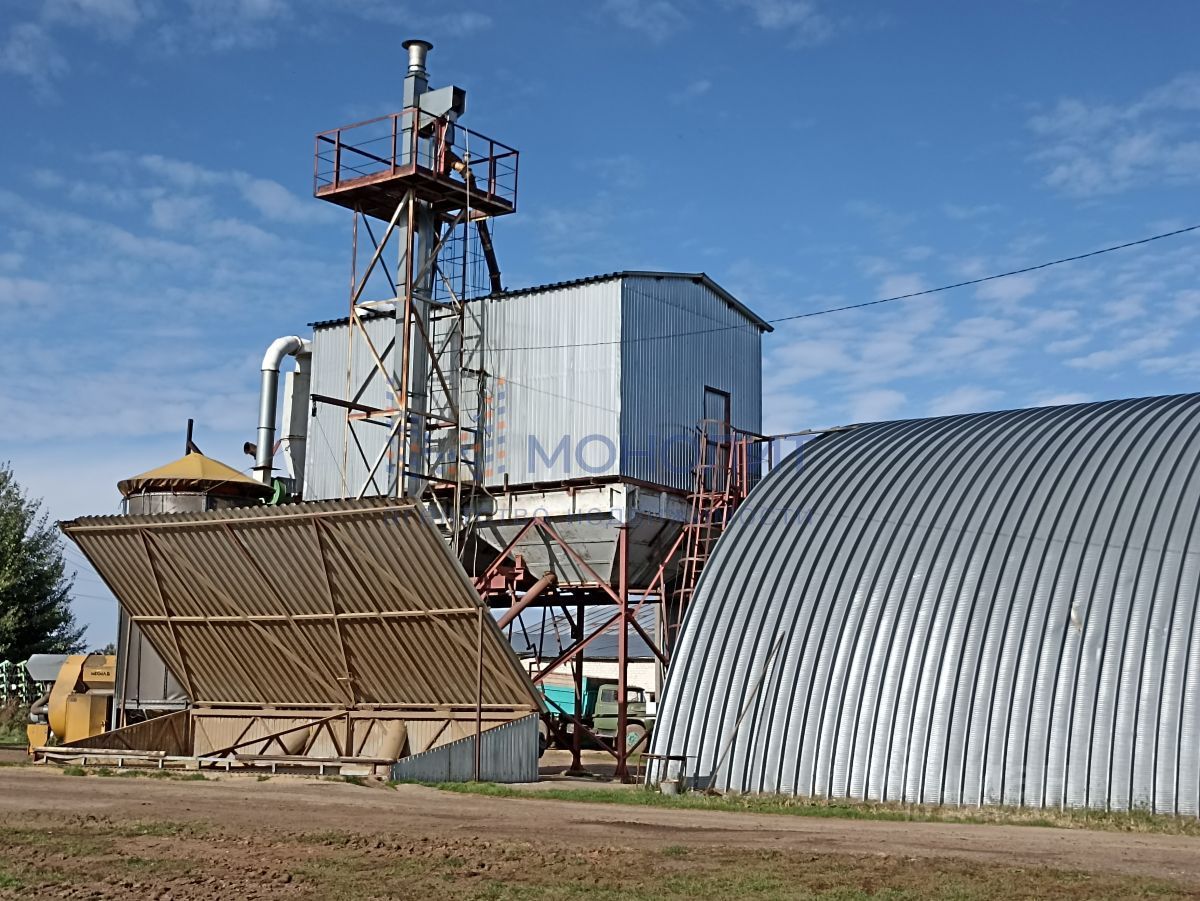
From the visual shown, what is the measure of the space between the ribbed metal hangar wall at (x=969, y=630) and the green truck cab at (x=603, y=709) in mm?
13267

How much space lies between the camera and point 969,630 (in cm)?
2609

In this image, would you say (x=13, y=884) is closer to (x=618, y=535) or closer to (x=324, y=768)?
(x=324, y=768)

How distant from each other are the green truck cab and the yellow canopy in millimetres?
10252

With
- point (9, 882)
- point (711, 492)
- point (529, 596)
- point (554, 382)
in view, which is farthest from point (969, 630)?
point (9, 882)

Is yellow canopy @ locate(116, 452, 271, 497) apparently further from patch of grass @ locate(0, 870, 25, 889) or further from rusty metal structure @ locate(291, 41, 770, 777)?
patch of grass @ locate(0, 870, 25, 889)

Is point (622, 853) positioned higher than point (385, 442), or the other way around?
point (385, 442)

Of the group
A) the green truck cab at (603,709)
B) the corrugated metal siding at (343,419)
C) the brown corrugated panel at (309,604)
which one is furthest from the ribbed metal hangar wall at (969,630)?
the green truck cab at (603,709)

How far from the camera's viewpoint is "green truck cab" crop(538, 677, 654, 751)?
4600 cm

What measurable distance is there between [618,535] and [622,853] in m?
17.7

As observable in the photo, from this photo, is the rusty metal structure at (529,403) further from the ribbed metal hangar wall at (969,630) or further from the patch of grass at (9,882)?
the patch of grass at (9,882)

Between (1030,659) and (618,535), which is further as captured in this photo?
(618,535)

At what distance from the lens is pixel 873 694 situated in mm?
26141

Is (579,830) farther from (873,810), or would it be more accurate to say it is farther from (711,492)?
(711,492)

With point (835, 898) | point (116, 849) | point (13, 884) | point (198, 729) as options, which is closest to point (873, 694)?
point (835, 898)
